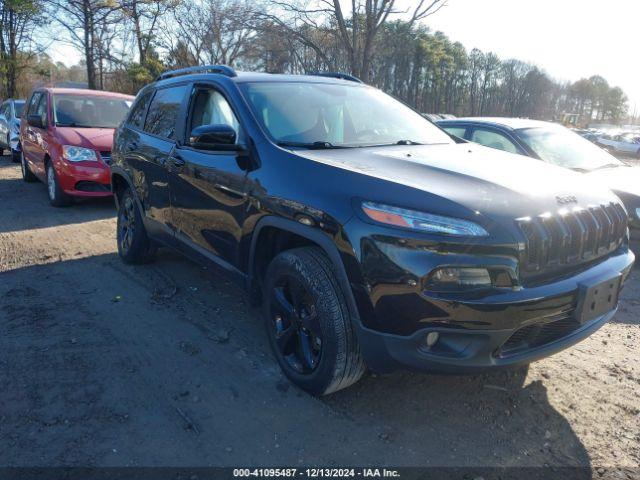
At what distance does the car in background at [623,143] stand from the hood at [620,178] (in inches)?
1112

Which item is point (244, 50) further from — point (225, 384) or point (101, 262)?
point (225, 384)

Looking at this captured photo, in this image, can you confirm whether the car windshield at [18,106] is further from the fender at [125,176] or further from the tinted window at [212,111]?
the tinted window at [212,111]

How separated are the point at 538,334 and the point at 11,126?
47.6ft

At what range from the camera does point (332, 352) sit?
2.60 m

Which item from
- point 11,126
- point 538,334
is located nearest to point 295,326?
point 538,334

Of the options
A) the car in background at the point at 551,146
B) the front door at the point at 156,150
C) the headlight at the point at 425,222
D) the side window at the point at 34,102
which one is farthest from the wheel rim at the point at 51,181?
the headlight at the point at 425,222

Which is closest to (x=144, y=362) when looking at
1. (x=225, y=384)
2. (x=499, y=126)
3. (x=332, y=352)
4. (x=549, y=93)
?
(x=225, y=384)

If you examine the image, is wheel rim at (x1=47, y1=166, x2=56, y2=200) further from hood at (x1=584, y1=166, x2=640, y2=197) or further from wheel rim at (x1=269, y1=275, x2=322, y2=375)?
hood at (x1=584, y1=166, x2=640, y2=197)

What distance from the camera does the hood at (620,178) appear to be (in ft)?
17.5

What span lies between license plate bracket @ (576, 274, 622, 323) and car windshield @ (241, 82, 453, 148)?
1.59 metres

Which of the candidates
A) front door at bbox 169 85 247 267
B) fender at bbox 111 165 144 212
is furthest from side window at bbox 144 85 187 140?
fender at bbox 111 165 144 212

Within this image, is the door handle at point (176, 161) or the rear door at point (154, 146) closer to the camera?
the door handle at point (176, 161)

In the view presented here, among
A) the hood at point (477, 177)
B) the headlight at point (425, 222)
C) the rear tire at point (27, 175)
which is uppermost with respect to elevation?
the hood at point (477, 177)

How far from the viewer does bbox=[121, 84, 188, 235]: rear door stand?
165 inches
